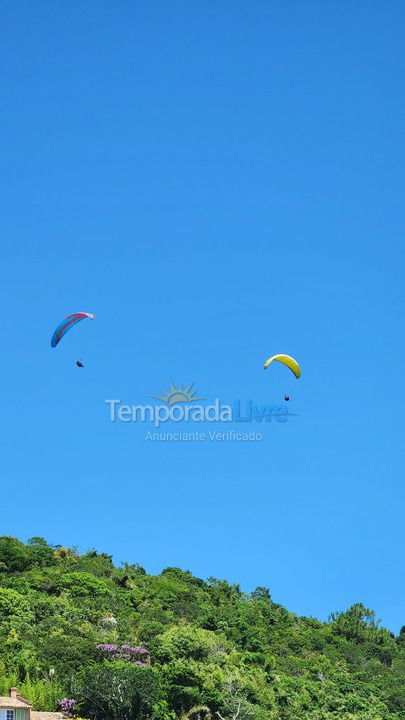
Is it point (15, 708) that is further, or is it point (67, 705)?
point (67, 705)

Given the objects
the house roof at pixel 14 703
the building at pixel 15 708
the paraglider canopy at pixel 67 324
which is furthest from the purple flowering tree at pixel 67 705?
the paraglider canopy at pixel 67 324

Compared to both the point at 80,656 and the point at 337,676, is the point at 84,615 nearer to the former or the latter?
the point at 80,656

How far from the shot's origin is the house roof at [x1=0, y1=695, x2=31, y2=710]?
4584 centimetres

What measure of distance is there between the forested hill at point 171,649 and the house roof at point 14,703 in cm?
349

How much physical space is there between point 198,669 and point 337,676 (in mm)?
20280

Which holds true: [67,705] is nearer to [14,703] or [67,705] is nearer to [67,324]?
[14,703]

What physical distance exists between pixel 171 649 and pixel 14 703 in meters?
11.3

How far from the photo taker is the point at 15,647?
56688 mm

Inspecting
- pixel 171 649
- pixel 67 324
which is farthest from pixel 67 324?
pixel 171 649

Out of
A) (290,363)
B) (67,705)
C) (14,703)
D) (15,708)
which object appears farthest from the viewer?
(290,363)

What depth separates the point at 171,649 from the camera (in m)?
55.2

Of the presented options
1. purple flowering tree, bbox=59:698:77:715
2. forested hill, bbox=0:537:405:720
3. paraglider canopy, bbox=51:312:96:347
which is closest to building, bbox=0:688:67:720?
purple flowering tree, bbox=59:698:77:715

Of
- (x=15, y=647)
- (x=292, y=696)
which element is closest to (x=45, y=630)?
(x=15, y=647)

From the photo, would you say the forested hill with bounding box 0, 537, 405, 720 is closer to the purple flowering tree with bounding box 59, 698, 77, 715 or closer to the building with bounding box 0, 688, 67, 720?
the purple flowering tree with bounding box 59, 698, 77, 715
